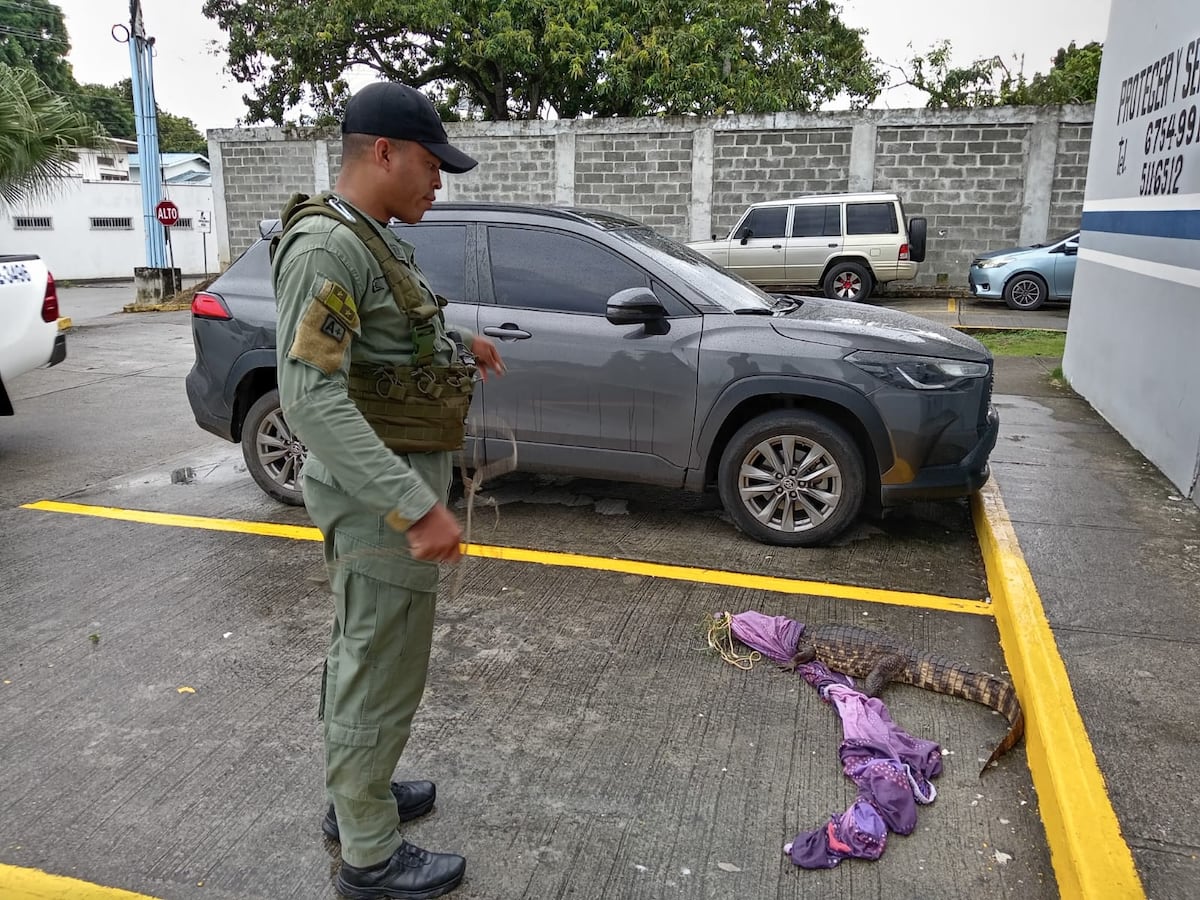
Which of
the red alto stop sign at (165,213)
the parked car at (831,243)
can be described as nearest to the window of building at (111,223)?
the red alto stop sign at (165,213)

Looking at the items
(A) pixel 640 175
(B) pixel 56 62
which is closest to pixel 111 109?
(B) pixel 56 62

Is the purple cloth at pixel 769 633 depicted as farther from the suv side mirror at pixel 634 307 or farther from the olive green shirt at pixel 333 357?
the olive green shirt at pixel 333 357

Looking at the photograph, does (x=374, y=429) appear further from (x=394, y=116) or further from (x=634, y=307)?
(x=634, y=307)

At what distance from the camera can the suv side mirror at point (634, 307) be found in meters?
4.58

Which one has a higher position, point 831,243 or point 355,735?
point 831,243

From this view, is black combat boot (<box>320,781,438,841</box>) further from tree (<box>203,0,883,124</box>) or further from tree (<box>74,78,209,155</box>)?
tree (<box>74,78,209,155</box>)

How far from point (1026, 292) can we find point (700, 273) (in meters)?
12.1

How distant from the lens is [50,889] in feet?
7.98

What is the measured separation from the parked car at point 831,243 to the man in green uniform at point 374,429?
14.0 metres

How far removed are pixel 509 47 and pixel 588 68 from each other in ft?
5.84

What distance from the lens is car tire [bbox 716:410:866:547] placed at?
470 centimetres

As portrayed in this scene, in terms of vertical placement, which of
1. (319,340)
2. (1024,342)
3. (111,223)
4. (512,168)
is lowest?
(1024,342)

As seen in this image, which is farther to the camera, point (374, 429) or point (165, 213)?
point (165, 213)

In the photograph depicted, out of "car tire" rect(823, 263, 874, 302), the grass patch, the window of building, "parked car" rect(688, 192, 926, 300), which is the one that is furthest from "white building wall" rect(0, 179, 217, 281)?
the grass patch
